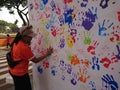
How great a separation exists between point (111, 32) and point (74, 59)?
0.69 metres

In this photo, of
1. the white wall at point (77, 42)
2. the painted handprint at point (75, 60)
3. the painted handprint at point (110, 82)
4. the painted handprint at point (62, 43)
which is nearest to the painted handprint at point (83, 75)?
the white wall at point (77, 42)

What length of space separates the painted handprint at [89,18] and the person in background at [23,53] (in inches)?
29.6

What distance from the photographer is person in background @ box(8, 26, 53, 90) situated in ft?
13.7

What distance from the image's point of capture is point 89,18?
3.58 m

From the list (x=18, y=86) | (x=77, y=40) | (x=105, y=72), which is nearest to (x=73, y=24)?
(x=77, y=40)

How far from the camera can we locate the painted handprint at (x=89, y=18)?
3.52m

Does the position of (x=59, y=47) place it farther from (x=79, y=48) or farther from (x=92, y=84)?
(x=92, y=84)

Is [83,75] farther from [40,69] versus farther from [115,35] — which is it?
[40,69]

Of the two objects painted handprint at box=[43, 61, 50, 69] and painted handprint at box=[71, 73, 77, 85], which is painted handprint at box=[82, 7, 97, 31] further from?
painted handprint at box=[43, 61, 50, 69]

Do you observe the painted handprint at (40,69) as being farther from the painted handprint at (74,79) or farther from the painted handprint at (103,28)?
the painted handprint at (103,28)

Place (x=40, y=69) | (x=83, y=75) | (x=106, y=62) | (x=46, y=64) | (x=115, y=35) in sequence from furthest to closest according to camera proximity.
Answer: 1. (x=40, y=69)
2. (x=46, y=64)
3. (x=83, y=75)
4. (x=106, y=62)
5. (x=115, y=35)

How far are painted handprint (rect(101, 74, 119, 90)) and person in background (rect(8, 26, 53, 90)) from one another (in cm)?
97

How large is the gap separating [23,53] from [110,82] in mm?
1364

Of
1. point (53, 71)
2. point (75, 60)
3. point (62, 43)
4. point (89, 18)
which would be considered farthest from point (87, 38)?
point (53, 71)
